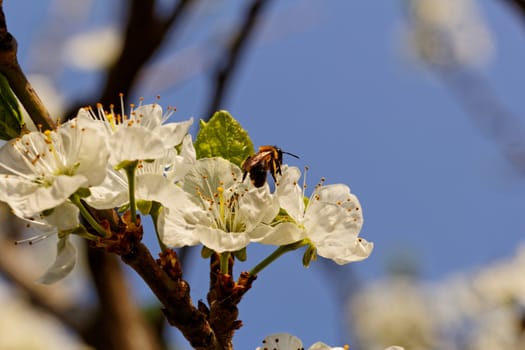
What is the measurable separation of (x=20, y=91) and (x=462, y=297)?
2.35 metres

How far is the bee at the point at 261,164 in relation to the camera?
33.4 inches

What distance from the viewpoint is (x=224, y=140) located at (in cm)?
91

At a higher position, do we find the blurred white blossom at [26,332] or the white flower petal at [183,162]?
the blurred white blossom at [26,332]

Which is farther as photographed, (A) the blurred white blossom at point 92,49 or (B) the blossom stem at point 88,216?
(A) the blurred white blossom at point 92,49

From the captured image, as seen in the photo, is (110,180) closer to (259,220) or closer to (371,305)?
(259,220)

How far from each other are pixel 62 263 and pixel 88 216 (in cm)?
8

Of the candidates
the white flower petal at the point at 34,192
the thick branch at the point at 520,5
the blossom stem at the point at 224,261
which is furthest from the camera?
the thick branch at the point at 520,5

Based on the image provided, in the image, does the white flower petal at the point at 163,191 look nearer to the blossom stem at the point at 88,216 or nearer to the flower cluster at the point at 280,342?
the blossom stem at the point at 88,216

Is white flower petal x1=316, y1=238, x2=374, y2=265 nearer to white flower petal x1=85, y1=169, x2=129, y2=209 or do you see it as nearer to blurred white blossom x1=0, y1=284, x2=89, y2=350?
white flower petal x1=85, y1=169, x2=129, y2=209

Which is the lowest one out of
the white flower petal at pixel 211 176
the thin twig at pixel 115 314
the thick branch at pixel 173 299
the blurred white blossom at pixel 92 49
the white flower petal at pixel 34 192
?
the thick branch at pixel 173 299

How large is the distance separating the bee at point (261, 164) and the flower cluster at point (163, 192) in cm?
1

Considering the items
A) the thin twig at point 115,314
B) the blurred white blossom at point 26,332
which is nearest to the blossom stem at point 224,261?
the thin twig at point 115,314

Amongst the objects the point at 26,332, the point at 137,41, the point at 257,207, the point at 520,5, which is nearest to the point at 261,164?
the point at 257,207

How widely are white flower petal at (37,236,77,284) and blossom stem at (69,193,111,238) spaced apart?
0.05 m
